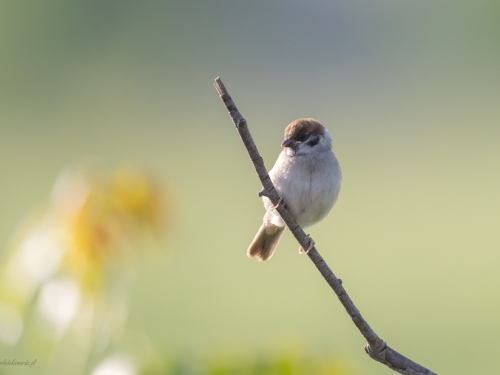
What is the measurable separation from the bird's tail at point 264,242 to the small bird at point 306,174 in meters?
0.28

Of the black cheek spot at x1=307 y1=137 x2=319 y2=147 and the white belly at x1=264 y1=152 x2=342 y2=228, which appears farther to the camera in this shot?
the black cheek spot at x1=307 y1=137 x2=319 y2=147

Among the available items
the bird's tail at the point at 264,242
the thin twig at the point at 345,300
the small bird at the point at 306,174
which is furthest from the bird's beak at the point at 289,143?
the thin twig at the point at 345,300

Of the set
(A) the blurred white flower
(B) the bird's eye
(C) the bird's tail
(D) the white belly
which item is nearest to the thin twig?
(A) the blurred white flower

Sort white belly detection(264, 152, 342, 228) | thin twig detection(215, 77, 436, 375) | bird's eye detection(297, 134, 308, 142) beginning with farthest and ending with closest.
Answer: bird's eye detection(297, 134, 308, 142) → white belly detection(264, 152, 342, 228) → thin twig detection(215, 77, 436, 375)

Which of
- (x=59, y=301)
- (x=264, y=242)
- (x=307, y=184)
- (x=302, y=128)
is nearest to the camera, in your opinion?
(x=59, y=301)

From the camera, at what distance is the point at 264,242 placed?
3.22 m

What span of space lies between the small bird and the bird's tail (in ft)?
0.92

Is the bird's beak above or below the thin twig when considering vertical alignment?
above

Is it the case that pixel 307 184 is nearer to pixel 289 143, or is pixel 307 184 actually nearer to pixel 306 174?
pixel 306 174

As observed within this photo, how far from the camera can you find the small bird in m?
2.71

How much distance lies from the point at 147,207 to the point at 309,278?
6.19 m

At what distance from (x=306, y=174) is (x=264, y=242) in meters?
0.61

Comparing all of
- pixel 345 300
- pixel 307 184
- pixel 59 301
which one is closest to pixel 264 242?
pixel 307 184

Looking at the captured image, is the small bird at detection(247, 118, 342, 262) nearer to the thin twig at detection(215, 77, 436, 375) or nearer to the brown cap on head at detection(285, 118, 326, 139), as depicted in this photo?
the brown cap on head at detection(285, 118, 326, 139)
